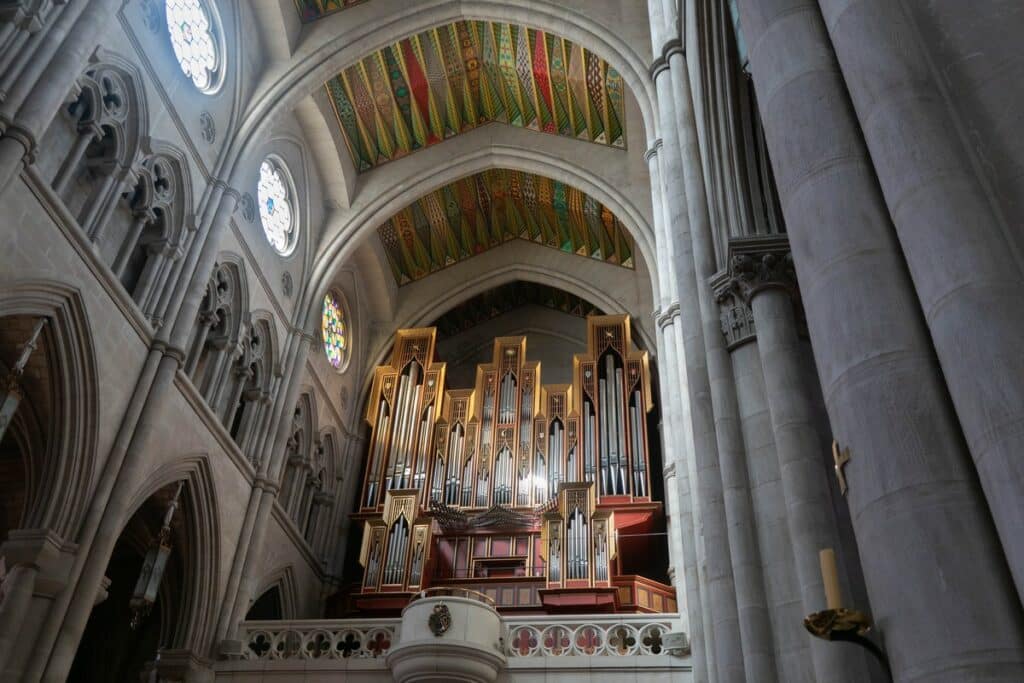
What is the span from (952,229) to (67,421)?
940 centimetres

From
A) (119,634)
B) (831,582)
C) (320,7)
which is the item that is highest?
(320,7)

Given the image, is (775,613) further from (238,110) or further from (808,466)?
(238,110)

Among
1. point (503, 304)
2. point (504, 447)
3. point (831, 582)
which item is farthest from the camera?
point (503, 304)

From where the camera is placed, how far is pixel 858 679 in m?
3.93

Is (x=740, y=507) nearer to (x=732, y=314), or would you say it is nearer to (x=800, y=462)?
(x=800, y=462)

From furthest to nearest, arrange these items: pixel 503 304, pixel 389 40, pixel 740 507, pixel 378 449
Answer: pixel 503 304
pixel 378 449
pixel 389 40
pixel 740 507

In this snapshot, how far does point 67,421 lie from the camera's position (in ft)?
31.8

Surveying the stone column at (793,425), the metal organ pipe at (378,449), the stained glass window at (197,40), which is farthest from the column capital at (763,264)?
the metal organ pipe at (378,449)

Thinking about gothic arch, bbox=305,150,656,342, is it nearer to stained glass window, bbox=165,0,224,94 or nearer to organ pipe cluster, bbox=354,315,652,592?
organ pipe cluster, bbox=354,315,652,592

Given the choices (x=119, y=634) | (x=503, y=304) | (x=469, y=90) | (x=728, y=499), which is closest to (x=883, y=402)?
(x=728, y=499)

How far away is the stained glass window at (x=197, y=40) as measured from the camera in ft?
41.0

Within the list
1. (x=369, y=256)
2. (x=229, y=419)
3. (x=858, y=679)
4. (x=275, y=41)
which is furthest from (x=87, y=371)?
(x=369, y=256)

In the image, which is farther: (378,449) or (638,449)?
(378,449)

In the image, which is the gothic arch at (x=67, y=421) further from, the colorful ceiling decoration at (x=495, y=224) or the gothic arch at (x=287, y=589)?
the colorful ceiling decoration at (x=495, y=224)
